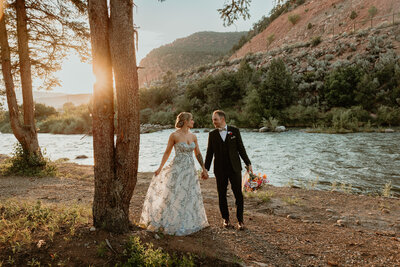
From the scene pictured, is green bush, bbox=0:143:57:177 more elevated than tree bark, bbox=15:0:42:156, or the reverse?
tree bark, bbox=15:0:42:156

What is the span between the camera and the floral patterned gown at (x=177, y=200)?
13.2 ft

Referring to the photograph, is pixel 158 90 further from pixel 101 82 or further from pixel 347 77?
pixel 101 82

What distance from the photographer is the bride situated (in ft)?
13.2

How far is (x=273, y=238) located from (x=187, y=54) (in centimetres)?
12754

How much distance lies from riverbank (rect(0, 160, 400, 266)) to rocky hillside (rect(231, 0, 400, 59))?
165 feet

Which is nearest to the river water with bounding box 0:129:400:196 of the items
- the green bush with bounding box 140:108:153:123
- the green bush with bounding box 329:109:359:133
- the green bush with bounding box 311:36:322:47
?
the green bush with bounding box 329:109:359:133

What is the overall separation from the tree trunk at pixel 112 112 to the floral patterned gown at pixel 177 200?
0.66 metres

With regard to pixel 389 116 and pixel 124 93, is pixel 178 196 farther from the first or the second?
pixel 389 116

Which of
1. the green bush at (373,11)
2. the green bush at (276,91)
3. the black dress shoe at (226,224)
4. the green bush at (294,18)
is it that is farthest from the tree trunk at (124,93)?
the green bush at (294,18)

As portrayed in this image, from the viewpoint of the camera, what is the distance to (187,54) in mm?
124438

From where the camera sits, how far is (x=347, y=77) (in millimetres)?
30969

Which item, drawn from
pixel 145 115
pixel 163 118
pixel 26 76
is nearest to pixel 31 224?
pixel 26 76

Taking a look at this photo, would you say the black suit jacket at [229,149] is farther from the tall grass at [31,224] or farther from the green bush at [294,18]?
the green bush at [294,18]

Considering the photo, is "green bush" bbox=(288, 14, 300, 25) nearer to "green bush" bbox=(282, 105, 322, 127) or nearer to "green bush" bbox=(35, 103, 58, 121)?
"green bush" bbox=(282, 105, 322, 127)
